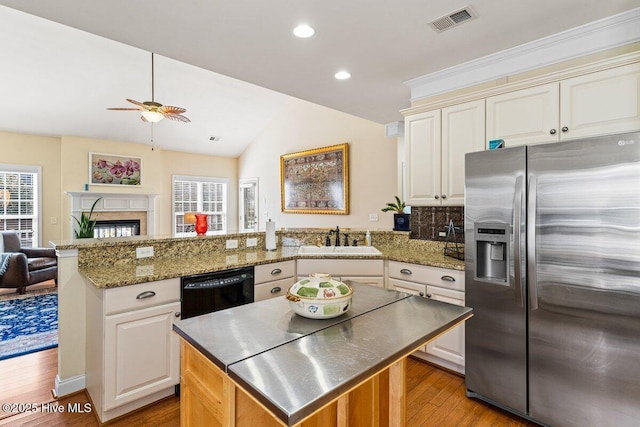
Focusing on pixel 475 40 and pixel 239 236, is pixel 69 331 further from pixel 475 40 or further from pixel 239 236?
pixel 475 40

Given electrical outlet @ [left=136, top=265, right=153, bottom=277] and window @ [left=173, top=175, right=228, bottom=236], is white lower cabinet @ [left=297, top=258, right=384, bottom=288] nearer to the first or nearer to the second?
electrical outlet @ [left=136, top=265, right=153, bottom=277]

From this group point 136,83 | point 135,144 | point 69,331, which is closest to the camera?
point 69,331

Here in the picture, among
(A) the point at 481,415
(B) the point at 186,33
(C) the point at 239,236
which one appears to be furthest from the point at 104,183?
(A) the point at 481,415

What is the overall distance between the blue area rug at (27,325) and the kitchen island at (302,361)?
281cm

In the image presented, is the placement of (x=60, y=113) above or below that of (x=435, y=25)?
above

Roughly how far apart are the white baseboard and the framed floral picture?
211 inches

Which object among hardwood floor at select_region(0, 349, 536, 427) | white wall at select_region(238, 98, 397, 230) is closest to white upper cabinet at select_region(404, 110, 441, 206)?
hardwood floor at select_region(0, 349, 536, 427)

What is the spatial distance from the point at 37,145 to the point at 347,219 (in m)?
6.23

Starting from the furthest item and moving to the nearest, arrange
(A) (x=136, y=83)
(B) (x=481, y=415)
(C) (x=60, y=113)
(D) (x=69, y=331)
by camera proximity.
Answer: (C) (x=60, y=113)
(A) (x=136, y=83)
(D) (x=69, y=331)
(B) (x=481, y=415)

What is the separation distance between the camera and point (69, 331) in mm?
2297

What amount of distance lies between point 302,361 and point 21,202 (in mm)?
7718

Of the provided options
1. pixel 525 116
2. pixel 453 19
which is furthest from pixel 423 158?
pixel 453 19

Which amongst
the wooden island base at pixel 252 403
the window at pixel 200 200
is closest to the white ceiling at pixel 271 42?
the wooden island base at pixel 252 403

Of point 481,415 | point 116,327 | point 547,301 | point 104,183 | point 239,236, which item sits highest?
point 104,183
